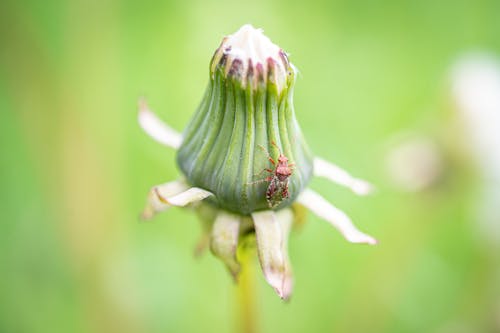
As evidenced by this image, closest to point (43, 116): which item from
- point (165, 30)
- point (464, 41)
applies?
point (165, 30)

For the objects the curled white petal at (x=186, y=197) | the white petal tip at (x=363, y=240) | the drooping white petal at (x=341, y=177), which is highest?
the curled white petal at (x=186, y=197)

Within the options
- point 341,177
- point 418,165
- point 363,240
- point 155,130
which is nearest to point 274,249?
point 363,240

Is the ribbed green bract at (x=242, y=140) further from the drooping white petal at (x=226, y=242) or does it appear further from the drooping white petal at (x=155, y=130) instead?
the drooping white petal at (x=155, y=130)

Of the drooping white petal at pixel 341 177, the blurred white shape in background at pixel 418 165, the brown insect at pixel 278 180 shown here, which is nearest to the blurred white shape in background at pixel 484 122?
the blurred white shape in background at pixel 418 165

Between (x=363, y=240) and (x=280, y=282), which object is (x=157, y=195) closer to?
(x=280, y=282)

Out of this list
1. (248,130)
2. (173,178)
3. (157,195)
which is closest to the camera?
(157,195)

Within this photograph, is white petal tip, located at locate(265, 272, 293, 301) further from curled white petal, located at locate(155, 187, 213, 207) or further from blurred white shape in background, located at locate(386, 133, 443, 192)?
blurred white shape in background, located at locate(386, 133, 443, 192)

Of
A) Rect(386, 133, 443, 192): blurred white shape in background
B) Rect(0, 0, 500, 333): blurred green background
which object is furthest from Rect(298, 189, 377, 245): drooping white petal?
Rect(386, 133, 443, 192): blurred white shape in background

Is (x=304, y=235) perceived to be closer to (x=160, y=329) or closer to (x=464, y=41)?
(x=160, y=329)
